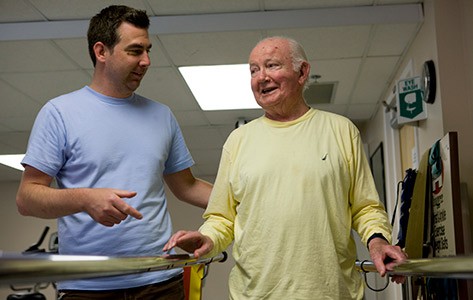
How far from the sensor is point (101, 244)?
1682 mm

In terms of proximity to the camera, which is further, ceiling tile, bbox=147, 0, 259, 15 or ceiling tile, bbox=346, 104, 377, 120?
ceiling tile, bbox=346, 104, 377, 120

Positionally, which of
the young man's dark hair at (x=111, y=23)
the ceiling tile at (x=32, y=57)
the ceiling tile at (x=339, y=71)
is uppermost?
the ceiling tile at (x=339, y=71)

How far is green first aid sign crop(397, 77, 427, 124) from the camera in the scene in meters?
4.22

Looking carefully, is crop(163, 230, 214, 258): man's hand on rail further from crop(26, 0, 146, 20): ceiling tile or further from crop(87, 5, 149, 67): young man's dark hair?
crop(26, 0, 146, 20): ceiling tile

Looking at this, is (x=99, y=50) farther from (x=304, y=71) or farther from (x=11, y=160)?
(x=11, y=160)

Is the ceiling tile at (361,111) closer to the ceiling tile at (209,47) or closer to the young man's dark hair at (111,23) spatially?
the ceiling tile at (209,47)

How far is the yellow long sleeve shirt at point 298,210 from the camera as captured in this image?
4.93ft

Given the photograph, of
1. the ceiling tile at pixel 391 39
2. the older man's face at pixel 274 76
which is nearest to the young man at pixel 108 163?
the older man's face at pixel 274 76

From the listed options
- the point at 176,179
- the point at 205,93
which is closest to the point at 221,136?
the point at 205,93

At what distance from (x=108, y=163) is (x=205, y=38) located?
290 cm

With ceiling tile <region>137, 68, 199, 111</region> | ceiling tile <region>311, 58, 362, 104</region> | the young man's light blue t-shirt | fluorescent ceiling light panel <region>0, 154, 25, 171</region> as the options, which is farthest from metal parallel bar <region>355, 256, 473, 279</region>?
fluorescent ceiling light panel <region>0, 154, 25, 171</region>

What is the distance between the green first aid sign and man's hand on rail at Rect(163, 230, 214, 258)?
305cm

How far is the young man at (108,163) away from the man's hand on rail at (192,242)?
0.87ft

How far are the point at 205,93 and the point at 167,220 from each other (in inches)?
164
